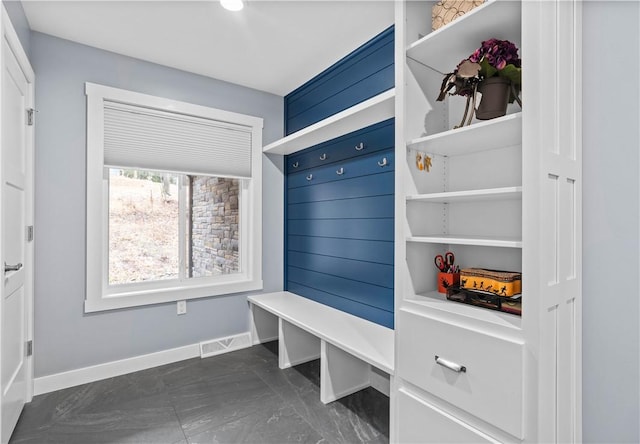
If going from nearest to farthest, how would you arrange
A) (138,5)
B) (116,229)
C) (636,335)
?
(636,335) < (138,5) < (116,229)

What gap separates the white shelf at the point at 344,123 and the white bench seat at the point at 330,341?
4.42ft

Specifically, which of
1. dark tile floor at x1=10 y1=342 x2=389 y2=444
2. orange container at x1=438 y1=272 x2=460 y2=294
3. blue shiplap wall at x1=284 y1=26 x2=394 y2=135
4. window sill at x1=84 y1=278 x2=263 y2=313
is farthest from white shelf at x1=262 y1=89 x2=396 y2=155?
dark tile floor at x1=10 y1=342 x2=389 y2=444

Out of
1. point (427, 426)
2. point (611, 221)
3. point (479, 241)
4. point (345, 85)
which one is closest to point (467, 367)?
point (427, 426)

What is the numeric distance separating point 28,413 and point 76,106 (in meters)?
2.00

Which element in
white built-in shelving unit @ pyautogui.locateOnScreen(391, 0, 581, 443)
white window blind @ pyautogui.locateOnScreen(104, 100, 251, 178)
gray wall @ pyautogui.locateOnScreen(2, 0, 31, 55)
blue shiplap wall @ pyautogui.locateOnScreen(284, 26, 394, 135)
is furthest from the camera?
white window blind @ pyautogui.locateOnScreen(104, 100, 251, 178)

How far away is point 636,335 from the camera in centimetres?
130

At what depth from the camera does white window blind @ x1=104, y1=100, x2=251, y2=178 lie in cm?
263

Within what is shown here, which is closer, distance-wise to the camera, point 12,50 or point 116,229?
point 12,50

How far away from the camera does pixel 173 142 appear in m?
2.87

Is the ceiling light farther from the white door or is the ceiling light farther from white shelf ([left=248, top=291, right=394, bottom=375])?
white shelf ([left=248, top=291, right=394, bottom=375])

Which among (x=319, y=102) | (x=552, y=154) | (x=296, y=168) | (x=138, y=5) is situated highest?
(x=138, y=5)

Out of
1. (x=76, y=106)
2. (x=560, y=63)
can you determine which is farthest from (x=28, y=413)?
(x=560, y=63)

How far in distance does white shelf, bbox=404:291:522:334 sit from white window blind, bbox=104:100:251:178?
2108mm

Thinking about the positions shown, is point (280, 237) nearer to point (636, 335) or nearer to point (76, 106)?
point (76, 106)
